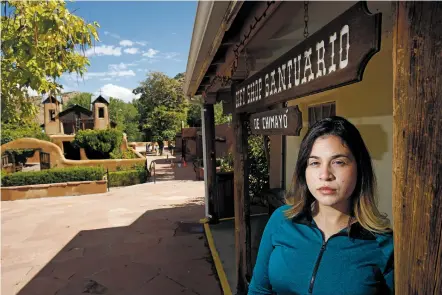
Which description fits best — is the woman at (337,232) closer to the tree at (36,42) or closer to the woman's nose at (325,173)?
the woman's nose at (325,173)

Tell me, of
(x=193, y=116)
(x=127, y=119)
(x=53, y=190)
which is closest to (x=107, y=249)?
(x=53, y=190)

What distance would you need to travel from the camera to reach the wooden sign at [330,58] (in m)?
1.13

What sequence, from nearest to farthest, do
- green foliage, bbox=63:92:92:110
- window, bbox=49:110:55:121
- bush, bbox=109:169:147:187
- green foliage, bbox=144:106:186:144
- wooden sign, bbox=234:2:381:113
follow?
1. wooden sign, bbox=234:2:381:113
2. bush, bbox=109:169:147:187
3. green foliage, bbox=144:106:186:144
4. window, bbox=49:110:55:121
5. green foliage, bbox=63:92:92:110

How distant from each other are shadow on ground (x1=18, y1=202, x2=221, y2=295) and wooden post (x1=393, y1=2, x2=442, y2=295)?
3.85 metres

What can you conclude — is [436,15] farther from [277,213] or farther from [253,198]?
[253,198]

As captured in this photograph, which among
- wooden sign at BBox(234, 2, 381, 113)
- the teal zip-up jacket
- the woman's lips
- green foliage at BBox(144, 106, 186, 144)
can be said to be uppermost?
green foliage at BBox(144, 106, 186, 144)

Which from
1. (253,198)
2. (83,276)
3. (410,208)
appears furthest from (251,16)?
(253,198)

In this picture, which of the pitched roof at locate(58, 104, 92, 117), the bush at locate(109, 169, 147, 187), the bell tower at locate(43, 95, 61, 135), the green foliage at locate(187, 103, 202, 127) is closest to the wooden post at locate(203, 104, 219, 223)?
the bush at locate(109, 169, 147, 187)

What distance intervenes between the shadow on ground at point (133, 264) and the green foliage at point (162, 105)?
96.5 ft

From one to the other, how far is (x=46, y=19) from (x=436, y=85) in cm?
519

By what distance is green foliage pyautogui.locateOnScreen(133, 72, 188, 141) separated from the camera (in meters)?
36.6

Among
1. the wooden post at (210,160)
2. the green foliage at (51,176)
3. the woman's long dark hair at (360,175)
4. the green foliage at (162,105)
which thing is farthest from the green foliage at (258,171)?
the green foliage at (162,105)

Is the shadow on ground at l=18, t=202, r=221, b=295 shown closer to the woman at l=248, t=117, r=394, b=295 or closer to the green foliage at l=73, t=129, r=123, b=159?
the woman at l=248, t=117, r=394, b=295

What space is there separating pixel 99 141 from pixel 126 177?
363 inches
